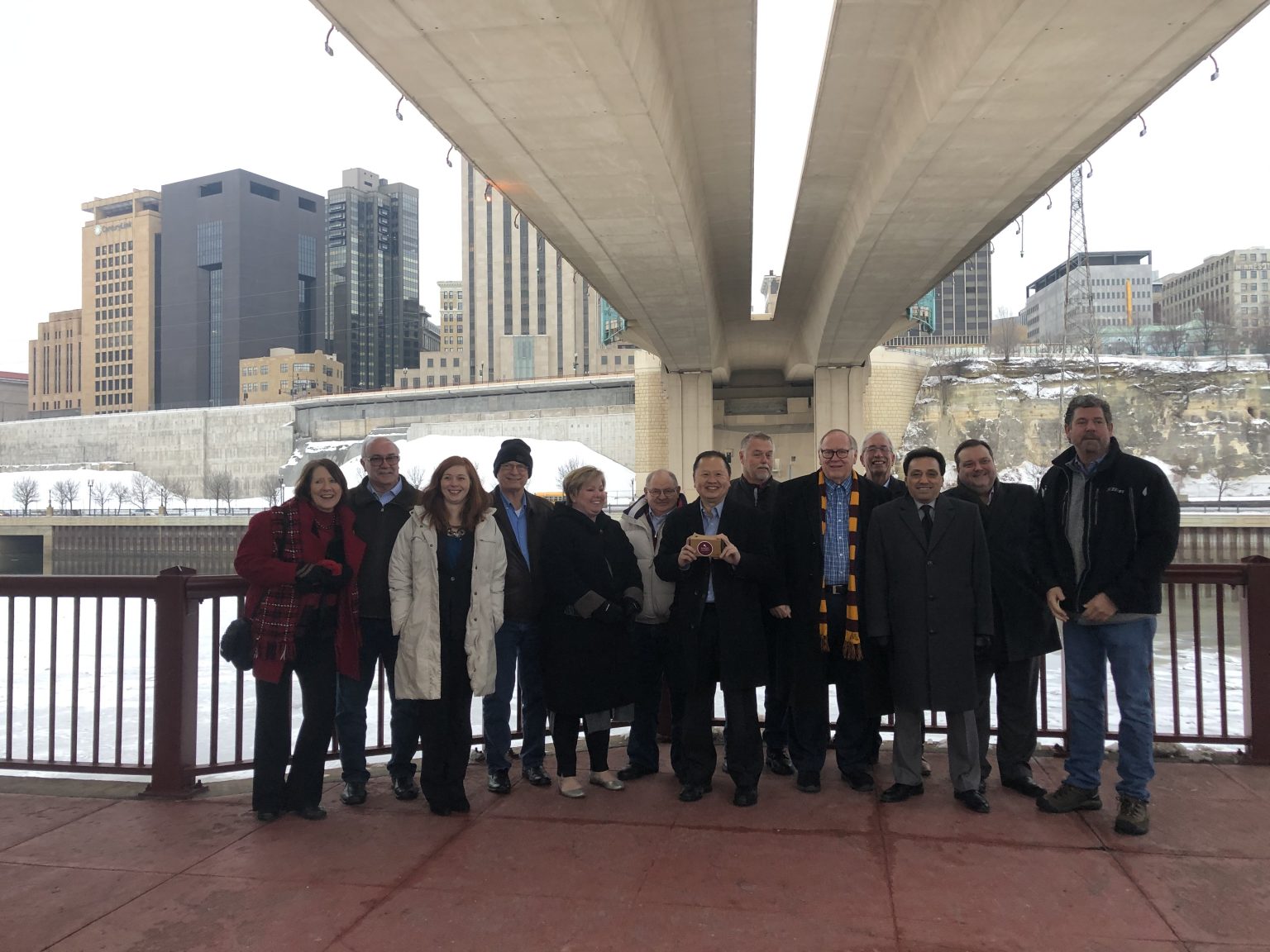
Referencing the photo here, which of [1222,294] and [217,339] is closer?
[1222,294]

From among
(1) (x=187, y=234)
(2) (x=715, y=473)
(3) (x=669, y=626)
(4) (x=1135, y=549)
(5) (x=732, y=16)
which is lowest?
(3) (x=669, y=626)

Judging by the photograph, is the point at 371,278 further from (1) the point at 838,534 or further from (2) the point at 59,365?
(1) the point at 838,534

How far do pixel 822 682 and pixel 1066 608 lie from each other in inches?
48.2

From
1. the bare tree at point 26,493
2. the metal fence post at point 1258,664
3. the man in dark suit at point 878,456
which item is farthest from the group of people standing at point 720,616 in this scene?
the bare tree at point 26,493

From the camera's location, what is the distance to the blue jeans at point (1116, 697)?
141 inches

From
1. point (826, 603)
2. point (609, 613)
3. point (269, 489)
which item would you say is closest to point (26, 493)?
point (269, 489)

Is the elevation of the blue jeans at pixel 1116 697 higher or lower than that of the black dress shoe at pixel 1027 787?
higher

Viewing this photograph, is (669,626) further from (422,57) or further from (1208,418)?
(1208,418)

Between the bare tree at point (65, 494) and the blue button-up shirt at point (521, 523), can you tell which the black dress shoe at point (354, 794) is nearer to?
the blue button-up shirt at point (521, 523)

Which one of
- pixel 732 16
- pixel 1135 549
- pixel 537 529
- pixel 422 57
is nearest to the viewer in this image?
pixel 1135 549

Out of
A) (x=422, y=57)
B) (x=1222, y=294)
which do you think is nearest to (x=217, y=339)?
(x=422, y=57)

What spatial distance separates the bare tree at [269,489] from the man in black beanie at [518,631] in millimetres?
57926

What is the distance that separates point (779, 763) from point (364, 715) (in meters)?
2.29

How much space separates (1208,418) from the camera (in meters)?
60.2
